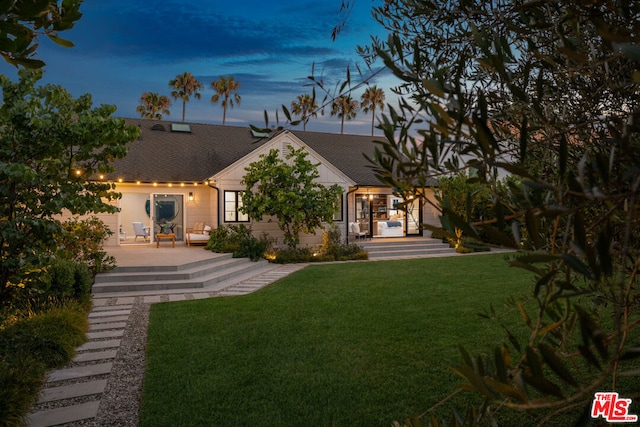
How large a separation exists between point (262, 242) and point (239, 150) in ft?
25.4

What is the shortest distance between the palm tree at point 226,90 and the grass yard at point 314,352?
25967 millimetres

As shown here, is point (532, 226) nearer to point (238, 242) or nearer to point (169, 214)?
point (238, 242)

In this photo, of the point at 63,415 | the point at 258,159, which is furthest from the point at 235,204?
the point at 63,415

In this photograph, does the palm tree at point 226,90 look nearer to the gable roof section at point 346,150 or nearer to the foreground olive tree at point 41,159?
the gable roof section at point 346,150

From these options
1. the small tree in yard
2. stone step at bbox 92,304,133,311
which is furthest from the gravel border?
the small tree in yard

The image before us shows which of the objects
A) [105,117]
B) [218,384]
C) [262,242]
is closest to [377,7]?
[105,117]

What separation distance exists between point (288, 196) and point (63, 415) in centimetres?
1314

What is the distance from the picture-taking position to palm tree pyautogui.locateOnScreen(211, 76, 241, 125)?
34.0 metres

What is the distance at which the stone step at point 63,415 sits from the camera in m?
4.33

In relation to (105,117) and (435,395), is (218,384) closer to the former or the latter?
(435,395)

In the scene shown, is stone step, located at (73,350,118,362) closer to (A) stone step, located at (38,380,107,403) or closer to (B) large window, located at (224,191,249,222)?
(A) stone step, located at (38,380,107,403)

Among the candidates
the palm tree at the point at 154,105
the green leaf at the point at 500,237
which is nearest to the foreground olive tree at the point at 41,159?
the green leaf at the point at 500,237

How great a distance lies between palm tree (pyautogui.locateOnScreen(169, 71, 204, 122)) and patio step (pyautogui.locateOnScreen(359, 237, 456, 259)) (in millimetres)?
20919

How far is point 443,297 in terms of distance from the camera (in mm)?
10367
